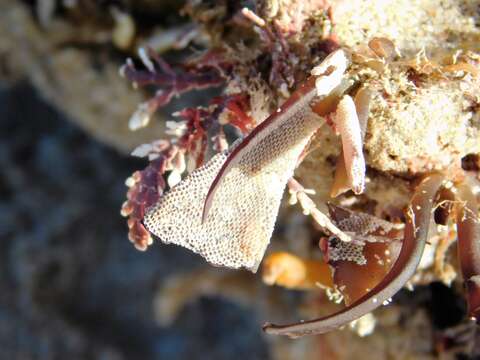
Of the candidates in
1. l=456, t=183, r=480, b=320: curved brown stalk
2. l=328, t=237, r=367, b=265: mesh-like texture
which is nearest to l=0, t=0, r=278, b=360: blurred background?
l=328, t=237, r=367, b=265: mesh-like texture

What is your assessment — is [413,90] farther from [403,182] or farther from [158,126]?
[158,126]

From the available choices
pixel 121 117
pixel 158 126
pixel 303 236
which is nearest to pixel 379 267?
pixel 303 236

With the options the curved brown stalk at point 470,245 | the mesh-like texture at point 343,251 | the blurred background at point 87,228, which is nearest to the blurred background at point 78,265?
the blurred background at point 87,228

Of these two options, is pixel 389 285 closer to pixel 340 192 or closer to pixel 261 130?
pixel 340 192

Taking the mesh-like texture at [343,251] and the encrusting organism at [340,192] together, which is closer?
the encrusting organism at [340,192]

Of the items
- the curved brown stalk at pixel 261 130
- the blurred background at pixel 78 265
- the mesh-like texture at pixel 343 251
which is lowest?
the blurred background at pixel 78 265

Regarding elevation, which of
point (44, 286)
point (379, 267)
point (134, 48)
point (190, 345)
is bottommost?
point (190, 345)

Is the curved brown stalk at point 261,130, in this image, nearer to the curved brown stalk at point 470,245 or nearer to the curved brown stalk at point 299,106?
the curved brown stalk at point 299,106
